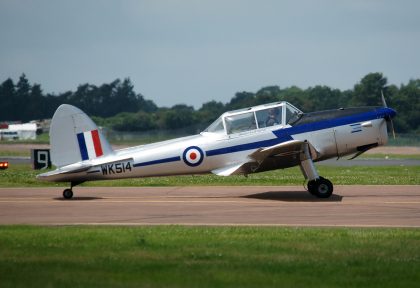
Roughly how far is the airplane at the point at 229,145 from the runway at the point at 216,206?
726 mm

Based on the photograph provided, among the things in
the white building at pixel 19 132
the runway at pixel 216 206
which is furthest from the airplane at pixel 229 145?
the white building at pixel 19 132

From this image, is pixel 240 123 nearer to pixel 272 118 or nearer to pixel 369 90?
pixel 272 118

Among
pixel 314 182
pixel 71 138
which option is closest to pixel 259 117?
pixel 314 182

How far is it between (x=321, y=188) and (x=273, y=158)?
1326 mm

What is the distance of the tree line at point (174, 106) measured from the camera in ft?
244

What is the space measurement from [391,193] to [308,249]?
854 cm

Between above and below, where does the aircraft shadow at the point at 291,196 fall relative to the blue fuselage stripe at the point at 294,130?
below

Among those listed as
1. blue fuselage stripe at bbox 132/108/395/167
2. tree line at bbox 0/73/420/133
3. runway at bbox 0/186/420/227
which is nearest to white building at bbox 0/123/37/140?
tree line at bbox 0/73/420/133

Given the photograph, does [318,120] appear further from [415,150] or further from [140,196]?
[415,150]

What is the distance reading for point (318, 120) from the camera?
63.1ft

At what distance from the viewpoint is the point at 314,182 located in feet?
62.0

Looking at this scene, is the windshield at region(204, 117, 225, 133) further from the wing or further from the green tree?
the green tree

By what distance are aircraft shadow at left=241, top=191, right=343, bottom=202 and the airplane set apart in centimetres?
31

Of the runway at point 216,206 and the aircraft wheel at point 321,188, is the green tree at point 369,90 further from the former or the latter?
the aircraft wheel at point 321,188
